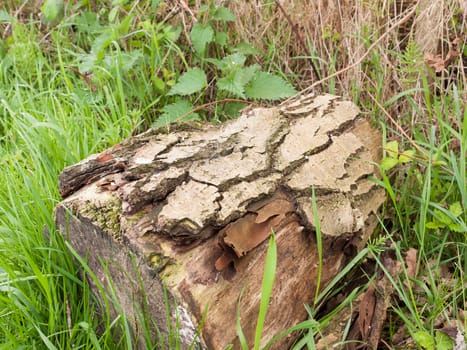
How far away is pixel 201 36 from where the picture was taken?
2.77 metres

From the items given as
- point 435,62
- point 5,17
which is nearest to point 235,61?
point 435,62

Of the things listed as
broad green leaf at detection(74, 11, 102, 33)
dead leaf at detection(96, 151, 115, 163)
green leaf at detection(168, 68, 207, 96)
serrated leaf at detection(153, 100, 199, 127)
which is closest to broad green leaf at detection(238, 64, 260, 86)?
green leaf at detection(168, 68, 207, 96)

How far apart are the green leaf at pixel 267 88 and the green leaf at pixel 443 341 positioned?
4.54 feet

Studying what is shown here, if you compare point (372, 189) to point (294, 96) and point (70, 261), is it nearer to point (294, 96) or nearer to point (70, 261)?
point (294, 96)

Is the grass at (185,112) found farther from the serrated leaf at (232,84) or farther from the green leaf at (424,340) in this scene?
the serrated leaf at (232,84)

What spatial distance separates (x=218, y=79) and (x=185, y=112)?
30 cm

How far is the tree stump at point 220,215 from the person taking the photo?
1.39 meters

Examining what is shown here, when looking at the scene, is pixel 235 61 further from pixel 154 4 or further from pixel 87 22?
pixel 87 22

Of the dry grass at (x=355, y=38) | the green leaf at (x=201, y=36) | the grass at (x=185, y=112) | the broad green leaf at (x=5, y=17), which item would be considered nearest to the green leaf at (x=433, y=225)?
the grass at (x=185, y=112)

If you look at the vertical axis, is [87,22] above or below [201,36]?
above

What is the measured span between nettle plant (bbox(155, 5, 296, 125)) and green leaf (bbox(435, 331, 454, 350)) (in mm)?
1383

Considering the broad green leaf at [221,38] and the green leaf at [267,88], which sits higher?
the broad green leaf at [221,38]

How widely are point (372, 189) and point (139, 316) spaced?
1.02 m

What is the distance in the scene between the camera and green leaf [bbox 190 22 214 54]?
2.74 metres
